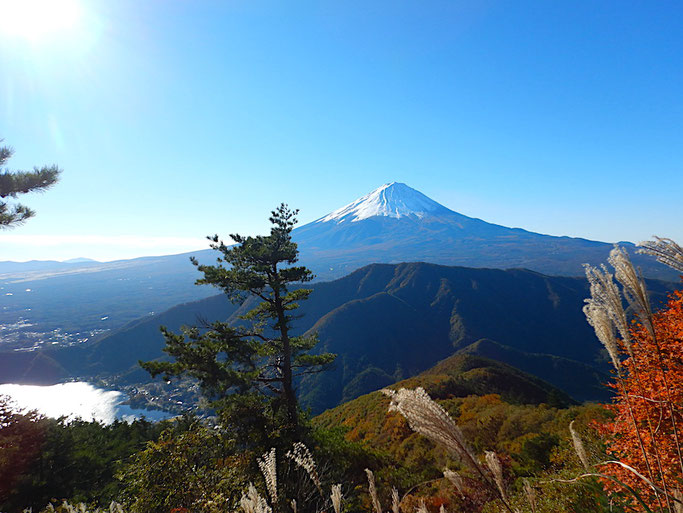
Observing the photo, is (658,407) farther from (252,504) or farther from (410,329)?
(410,329)

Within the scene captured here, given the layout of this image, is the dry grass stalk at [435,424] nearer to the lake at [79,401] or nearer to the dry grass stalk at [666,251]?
the dry grass stalk at [666,251]

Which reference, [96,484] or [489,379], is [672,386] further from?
[489,379]

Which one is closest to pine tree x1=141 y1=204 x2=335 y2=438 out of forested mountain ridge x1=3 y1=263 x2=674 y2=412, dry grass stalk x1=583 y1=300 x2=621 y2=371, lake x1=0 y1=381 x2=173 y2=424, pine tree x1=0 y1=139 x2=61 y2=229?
pine tree x1=0 y1=139 x2=61 y2=229

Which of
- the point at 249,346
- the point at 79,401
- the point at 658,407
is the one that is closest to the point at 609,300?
the point at 658,407

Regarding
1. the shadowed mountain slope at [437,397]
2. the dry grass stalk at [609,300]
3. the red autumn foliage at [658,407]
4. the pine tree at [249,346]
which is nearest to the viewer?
the dry grass stalk at [609,300]

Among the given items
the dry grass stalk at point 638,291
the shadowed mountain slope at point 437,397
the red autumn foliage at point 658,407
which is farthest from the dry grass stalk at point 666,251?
the shadowed mountain slope at point 437,397

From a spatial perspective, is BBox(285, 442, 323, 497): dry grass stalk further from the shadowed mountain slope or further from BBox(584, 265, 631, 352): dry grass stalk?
the shadowed mountain slope
